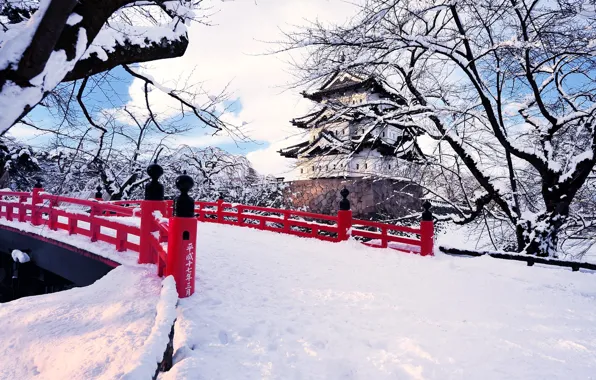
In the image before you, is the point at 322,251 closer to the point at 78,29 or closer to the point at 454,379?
A: the point at 454,379

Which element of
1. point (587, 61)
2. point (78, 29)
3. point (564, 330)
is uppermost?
point (587, 61)

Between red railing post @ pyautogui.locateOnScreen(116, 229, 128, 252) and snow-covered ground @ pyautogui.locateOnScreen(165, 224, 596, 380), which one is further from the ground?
red railing post @ pyautogui.locateOnScreen(116, 229, 128, 252)

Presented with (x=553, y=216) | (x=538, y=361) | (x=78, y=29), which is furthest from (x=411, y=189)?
(x=78, y=29)

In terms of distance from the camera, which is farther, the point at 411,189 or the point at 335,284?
the point at 411,189

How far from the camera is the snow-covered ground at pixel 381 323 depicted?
7.31 feet

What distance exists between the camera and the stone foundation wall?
13.9 meters

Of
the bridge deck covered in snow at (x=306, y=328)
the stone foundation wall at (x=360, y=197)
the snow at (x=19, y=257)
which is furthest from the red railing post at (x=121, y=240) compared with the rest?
the stone foundation wall at (x=360, y=197)

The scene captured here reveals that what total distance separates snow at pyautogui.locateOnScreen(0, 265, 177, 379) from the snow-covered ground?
0.30 metres

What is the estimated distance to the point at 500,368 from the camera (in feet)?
7.41

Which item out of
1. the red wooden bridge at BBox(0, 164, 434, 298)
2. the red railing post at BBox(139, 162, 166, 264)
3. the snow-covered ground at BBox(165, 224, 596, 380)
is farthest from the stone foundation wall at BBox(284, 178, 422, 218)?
the red railing post at BBox(139, 162, 166, 264)

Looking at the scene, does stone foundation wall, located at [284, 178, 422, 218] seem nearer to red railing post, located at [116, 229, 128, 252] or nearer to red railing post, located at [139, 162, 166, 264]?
red railing post, located at [116, 229, 128, 252]

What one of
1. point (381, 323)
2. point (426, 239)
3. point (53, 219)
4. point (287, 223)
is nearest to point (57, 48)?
point (381, 323)

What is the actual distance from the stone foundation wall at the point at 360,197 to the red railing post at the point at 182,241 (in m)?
10.4

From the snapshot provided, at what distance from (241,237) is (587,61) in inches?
342
